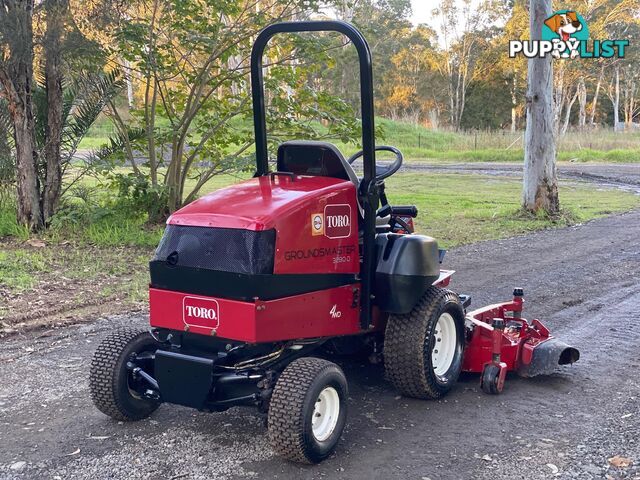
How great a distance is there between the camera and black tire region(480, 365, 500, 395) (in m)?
4.96

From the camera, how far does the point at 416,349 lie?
470 centimetres

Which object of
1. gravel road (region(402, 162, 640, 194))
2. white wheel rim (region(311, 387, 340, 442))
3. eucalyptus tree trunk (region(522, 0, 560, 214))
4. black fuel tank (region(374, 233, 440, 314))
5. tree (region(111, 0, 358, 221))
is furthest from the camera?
gravel road (region(402, 162, 640, 194))

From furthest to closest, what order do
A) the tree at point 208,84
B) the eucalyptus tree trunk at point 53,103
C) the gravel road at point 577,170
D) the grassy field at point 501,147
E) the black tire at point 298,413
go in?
the grassy field at point 501,147, the gravel road at point 577,170, the tree at point 208,84, the eucalyptus tree trunk at point 53,103, the black tire at point 298,413

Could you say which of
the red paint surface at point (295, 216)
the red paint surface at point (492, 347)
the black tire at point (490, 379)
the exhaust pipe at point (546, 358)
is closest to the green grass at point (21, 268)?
the red paint surface at point (295, 216)

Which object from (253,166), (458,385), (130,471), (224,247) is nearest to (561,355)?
(458,385)

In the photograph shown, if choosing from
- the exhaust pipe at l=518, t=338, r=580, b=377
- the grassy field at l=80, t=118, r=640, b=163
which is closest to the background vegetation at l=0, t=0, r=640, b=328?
the exhaust pipe at l=518, t=338, r=580, b=377

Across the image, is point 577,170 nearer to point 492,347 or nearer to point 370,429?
point 492,347

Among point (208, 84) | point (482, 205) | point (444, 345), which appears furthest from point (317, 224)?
point (482, 205)

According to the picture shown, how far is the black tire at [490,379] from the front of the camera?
4.96 metres

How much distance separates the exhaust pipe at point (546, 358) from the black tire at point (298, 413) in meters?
1.91

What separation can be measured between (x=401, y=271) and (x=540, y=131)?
33.3ft

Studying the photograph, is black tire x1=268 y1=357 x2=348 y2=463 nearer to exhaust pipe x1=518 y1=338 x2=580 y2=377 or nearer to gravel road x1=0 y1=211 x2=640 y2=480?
gravel road x1=0 y1=211 x2=640 y2=480

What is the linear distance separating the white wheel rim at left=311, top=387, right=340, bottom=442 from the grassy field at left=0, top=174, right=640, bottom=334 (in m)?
3.78

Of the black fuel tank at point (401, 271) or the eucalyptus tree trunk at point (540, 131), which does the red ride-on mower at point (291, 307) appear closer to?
the black fuel tank at point (401, 271)
